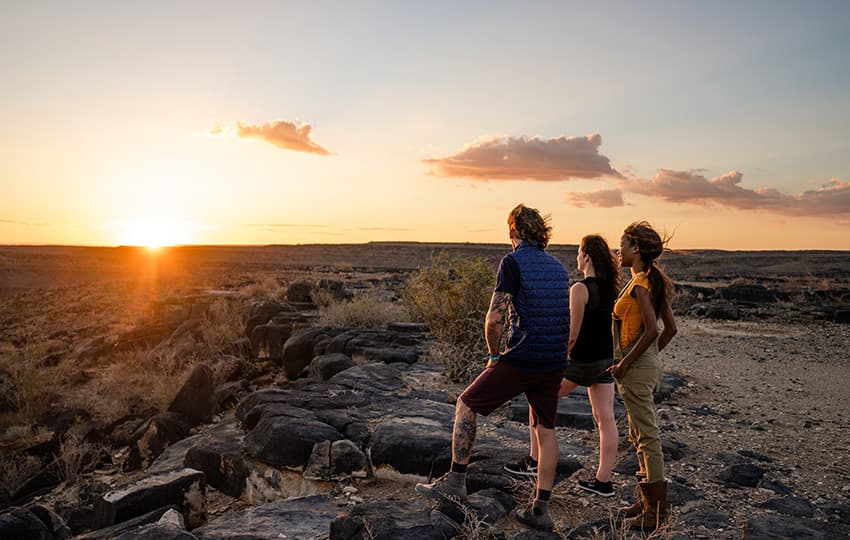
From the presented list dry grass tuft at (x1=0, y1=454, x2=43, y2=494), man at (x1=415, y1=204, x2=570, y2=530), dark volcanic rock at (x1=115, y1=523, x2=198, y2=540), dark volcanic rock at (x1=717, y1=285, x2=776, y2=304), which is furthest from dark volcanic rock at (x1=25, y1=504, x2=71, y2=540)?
dark volcanic rock at (x1=717, y1=285, x2=776, y2=304)

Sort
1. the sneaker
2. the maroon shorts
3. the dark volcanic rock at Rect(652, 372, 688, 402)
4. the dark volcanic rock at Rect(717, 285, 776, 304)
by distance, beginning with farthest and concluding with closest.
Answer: the dark volcanic rock at Rect(717, 285, 776, 304) → the dark volcanic rock at Rect(652, 372, 688, 402) → the sneaker → the maroon shorts

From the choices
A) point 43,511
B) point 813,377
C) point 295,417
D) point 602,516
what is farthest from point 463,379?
point 813,377

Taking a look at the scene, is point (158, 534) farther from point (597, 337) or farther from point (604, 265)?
point (604, 265)

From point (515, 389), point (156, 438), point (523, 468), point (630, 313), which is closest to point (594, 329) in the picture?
point (630, 313)

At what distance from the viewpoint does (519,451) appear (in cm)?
553

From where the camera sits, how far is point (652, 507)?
3996 millimetres

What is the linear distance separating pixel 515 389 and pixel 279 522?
7.20 feet

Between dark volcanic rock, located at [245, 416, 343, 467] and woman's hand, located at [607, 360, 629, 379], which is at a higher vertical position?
woman's hand, located at [607, 360, 629, 379]

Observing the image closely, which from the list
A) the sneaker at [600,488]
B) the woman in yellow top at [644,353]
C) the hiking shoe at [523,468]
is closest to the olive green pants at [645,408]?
the woman in yellow top at [644,353]

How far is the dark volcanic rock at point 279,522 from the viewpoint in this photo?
435 cm

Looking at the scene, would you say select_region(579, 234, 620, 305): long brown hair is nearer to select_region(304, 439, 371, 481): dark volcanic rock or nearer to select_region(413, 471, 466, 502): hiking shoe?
select_region(413, 471, 466, 502): hiking shoe

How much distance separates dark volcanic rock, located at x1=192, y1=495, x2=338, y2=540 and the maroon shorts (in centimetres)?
159

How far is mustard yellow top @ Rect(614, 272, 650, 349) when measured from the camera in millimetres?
3980

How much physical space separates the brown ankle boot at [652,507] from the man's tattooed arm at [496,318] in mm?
1439
